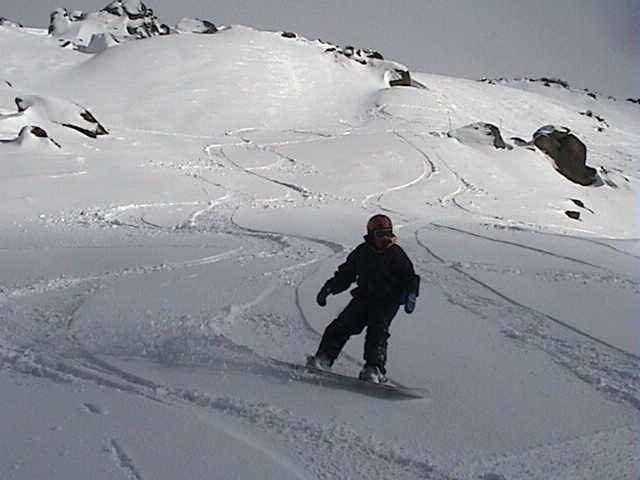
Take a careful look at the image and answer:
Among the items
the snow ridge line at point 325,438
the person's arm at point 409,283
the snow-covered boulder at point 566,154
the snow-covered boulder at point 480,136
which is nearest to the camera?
the snow ridge line at point 325,438

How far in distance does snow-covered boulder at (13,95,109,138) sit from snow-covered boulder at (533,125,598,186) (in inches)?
732

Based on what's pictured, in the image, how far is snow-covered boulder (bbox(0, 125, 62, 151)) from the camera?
55.6ft

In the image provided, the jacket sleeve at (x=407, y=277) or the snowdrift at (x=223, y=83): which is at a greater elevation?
the jacket sleeve at (x=407, y=277)

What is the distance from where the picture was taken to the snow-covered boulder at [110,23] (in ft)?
200

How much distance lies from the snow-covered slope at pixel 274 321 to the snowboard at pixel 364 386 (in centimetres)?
10

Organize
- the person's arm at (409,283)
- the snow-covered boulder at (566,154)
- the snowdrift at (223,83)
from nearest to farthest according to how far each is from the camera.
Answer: the person's arm at (409,283) → the snow-covered boulder at (566,154) → the snowdrift at (223,83)

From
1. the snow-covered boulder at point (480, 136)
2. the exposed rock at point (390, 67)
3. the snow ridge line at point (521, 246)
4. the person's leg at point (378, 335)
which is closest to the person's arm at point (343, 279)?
the person's leg at point (378, 335)

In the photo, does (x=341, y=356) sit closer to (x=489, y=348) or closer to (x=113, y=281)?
(x=489, y=348)

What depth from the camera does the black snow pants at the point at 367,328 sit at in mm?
4656

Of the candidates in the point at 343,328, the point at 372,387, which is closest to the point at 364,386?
the point at 372,387

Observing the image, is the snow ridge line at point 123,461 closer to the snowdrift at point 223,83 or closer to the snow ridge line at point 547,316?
the snow ridge line at point 547,316

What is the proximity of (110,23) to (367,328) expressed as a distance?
6766 centimetres

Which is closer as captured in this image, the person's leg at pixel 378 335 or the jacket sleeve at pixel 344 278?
the person's leg at pixel 378 335

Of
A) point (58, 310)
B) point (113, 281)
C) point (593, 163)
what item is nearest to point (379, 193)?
point (113, 281)
